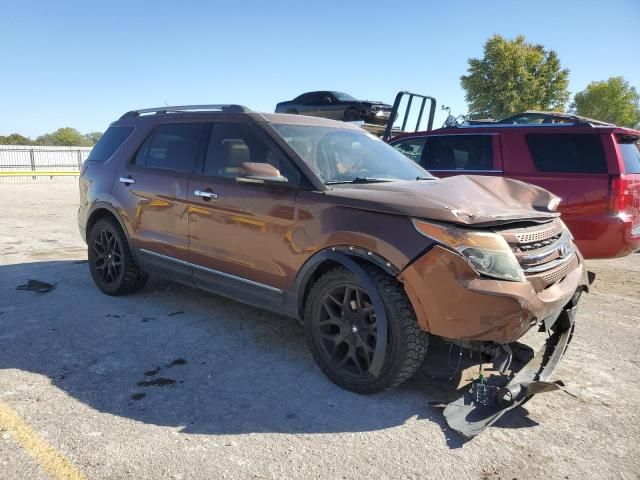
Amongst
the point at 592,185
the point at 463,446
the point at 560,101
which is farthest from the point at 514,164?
the point at 560,101

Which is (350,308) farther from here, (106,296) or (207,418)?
(106,296)

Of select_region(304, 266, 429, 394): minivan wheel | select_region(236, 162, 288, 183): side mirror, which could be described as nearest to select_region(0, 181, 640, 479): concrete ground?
select_region(304, 266, 429, 394): minivan wheel

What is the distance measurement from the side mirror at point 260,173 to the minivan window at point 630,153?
3.98 m

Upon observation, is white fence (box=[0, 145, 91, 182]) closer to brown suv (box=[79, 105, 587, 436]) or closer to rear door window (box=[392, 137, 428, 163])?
rear door window (box=[392, 137, 428, 163])

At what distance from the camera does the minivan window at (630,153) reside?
18.1 feet

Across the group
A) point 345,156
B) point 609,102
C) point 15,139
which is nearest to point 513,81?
point 609,102

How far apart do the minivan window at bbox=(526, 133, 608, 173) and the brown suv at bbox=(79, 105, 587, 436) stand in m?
2.09

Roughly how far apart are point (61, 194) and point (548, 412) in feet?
57.8

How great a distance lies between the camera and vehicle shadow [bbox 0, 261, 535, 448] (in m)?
3.02

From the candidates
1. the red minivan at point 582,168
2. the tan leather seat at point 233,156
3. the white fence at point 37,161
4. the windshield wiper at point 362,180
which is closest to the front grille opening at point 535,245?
the windshield wiper at point 362,180

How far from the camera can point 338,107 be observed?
1190 cm

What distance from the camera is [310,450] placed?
106 inches

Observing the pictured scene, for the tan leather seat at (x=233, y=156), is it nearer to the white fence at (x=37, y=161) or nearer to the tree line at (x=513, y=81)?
the white fence at (x=37, y=161)

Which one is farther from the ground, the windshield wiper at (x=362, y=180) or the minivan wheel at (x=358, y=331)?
the windshield wiper at (x=362, y=180)
